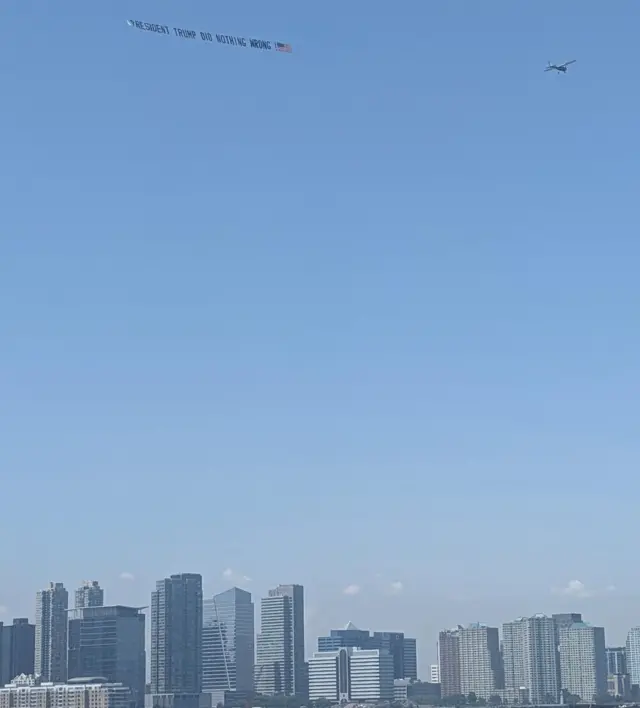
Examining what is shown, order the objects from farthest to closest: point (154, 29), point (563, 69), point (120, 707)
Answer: point (120, 707)
point (563, 69)
point (154, 29)

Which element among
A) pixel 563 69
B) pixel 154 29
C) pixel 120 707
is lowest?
pixel 120 707

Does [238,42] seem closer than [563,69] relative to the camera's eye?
Yes

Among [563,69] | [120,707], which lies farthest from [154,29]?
[120,707]

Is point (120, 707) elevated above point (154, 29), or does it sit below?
below

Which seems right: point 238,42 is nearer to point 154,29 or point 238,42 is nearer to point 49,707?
point 154,29

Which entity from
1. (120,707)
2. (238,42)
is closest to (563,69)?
(238,42)

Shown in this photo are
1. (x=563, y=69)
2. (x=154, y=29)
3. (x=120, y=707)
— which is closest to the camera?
(x=154, y=29)

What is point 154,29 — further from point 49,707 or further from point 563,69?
point 49,707

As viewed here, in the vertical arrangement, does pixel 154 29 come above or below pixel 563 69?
below

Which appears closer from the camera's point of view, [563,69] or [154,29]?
[154,29]
